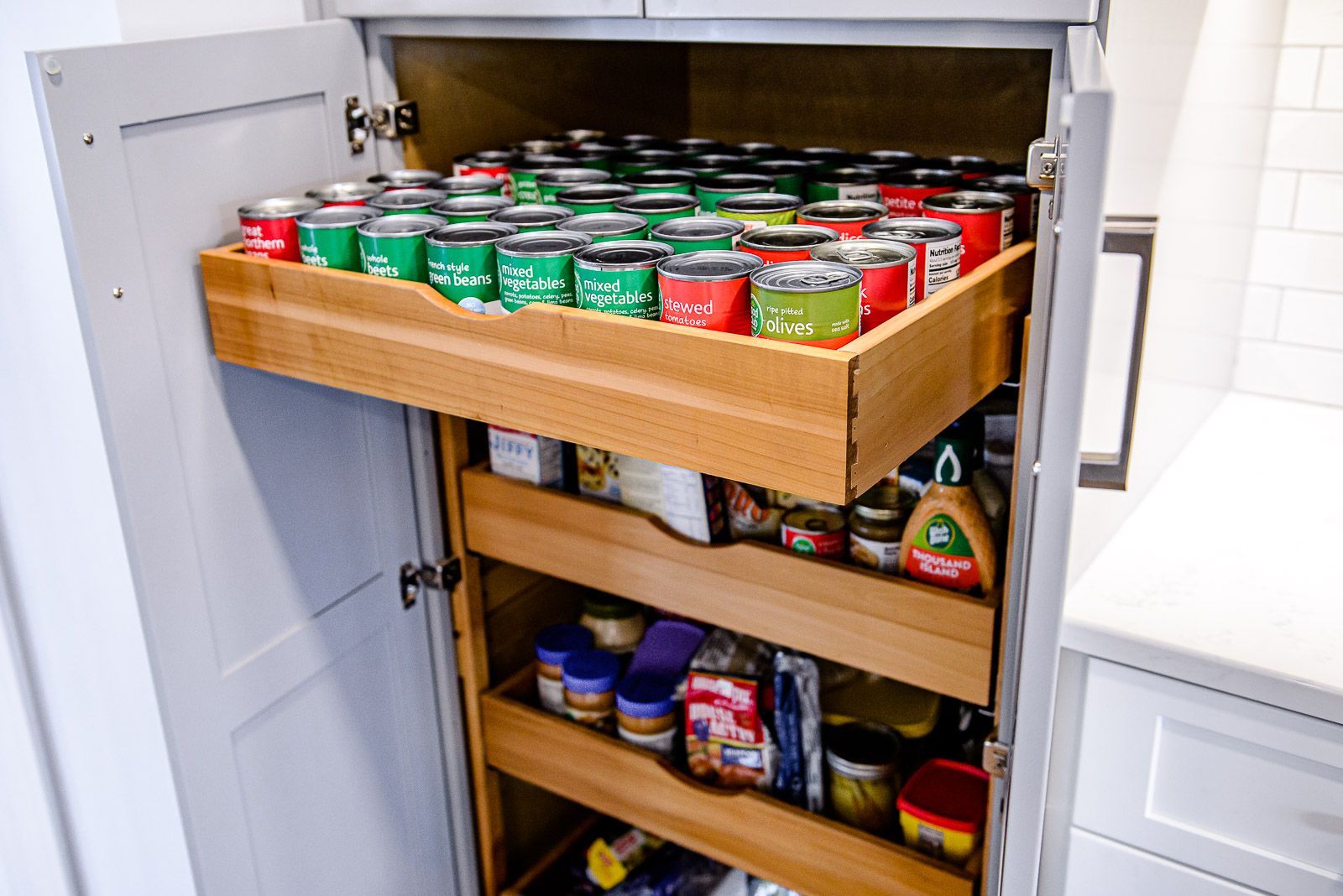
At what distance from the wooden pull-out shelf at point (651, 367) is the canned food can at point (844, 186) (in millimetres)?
202

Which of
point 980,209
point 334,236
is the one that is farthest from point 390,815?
point 980,209

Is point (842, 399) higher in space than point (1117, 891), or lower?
higher

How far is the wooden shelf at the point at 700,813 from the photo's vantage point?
1247 millimetres

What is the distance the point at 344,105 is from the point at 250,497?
0.45 metres

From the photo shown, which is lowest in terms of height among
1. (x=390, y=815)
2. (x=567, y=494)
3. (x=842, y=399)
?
(x=390, y=815)

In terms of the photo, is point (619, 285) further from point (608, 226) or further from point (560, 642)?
point (560, 642)

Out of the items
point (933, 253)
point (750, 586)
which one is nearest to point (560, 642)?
point (750, 586)

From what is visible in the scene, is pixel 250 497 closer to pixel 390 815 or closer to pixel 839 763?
pixel 390 815

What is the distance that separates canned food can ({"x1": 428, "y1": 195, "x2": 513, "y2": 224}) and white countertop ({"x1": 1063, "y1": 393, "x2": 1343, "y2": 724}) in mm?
689

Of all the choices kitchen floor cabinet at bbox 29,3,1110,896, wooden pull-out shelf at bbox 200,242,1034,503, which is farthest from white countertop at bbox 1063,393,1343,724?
wooden pull-out shelf at bbox 200,242,1034,503

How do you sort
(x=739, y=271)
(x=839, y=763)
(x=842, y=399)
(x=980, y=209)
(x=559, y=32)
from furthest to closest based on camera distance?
(x=839, y=763), (x=559, y=32), (x=980, y=209), (x=739, y=271), (x=842, y=399)

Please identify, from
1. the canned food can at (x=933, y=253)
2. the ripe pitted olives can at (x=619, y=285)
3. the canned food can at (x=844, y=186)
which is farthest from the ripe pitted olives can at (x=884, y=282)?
the canned food can at (x=844, y=186)

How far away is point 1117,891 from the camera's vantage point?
1.06 m

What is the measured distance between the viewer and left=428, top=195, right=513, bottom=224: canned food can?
3.76 ft
